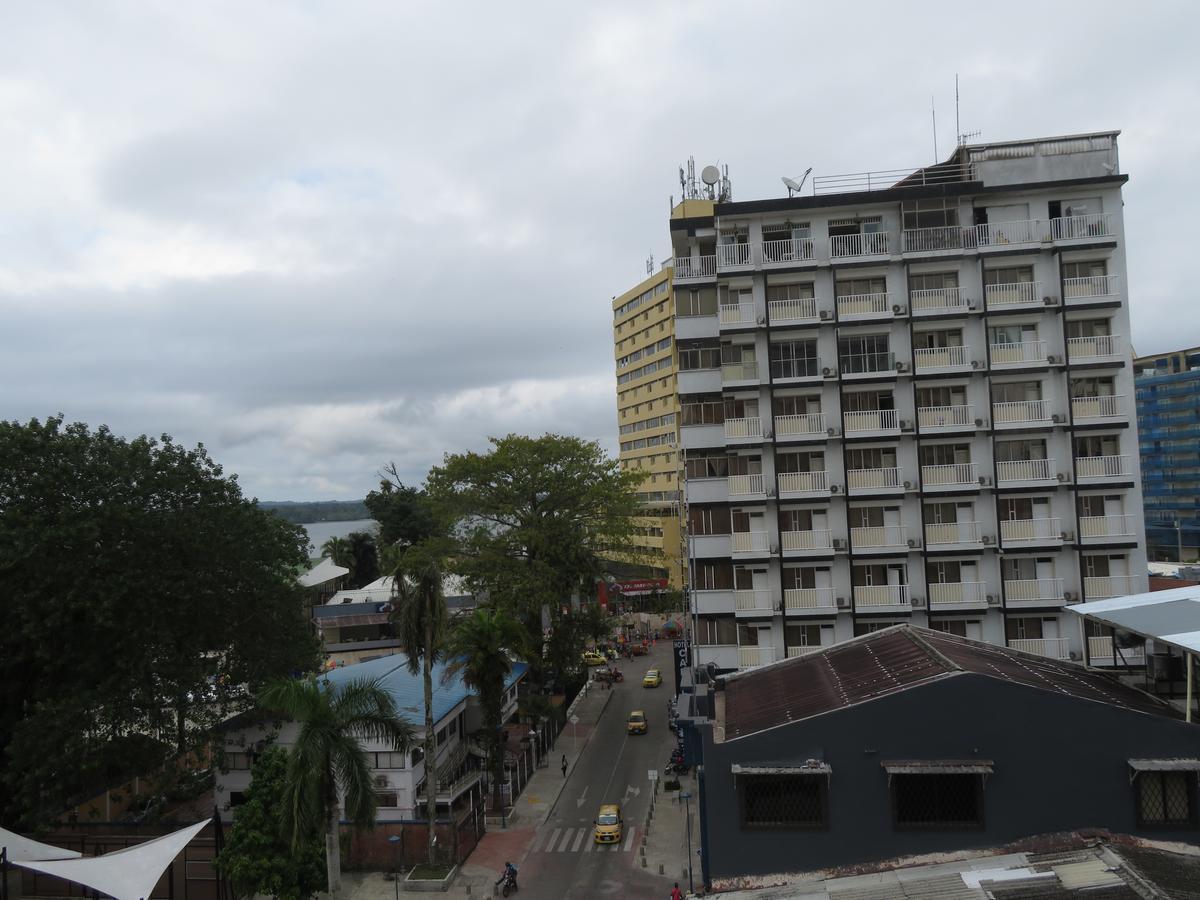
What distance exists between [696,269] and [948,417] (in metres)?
12.8

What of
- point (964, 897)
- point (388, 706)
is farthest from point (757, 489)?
point (964, 897)

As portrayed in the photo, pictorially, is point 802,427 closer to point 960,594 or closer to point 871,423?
point 871,423

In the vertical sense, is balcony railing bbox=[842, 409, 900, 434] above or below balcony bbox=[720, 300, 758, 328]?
below

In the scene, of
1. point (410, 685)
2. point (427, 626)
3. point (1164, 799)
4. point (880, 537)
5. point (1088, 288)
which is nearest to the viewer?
point (1164, 799)

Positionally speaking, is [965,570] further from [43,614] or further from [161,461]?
[43,614]

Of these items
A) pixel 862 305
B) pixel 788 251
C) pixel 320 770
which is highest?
pixel 788 251

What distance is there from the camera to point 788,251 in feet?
121

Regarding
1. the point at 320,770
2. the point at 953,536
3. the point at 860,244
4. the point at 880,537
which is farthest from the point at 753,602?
the point at 320,770

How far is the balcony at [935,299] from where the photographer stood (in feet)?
117

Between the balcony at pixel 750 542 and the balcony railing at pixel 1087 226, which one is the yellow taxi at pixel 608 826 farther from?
the balcony railing at pixel 1087 226

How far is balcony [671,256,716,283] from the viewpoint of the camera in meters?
37.2

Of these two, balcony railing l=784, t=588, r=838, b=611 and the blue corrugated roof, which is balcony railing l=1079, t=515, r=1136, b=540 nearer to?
balcony railing l=784, t=588, r=838, b=611

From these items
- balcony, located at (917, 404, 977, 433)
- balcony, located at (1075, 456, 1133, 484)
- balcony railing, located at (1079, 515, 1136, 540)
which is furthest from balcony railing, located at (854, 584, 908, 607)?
balcony, located at (1075, 456, 1133, 484)

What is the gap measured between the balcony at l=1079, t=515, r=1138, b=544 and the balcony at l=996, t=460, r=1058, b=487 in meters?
2.34
